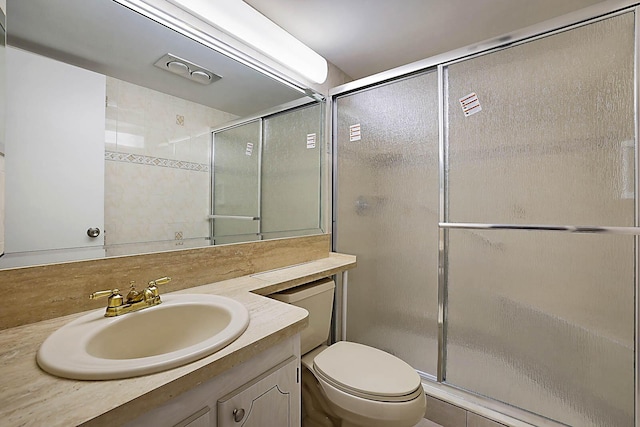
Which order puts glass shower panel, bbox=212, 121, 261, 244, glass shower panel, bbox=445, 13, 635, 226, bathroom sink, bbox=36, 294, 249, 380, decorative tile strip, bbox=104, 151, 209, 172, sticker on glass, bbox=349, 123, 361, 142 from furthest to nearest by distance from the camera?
sticker on glass, bbox=349, 123, 361, 142
glass shower panel, bbox=212, 121, 261, 244
glass shower panel, bbox=445, 13, 635, 226
decorative tile strip, bbox=104, 151, 209, 172
bathroom sink, bbox=36, 294, 249, 380

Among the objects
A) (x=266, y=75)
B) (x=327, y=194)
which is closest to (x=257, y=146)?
(x=266, y=75)

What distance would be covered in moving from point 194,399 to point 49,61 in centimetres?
106

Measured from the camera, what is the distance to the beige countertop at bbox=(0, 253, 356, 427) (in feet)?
1.45

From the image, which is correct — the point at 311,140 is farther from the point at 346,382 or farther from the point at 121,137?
the point at 346,382

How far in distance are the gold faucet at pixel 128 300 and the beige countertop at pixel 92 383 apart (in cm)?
12

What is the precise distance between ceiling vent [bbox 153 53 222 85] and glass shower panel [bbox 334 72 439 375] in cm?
90

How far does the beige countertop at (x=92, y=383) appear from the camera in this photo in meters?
0.44

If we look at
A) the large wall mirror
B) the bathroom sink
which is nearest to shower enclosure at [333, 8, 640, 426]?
the large wall mirror

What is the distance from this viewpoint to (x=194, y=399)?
0.59m

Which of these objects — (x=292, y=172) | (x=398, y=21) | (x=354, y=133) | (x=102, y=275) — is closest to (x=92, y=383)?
(x=102, y=275)

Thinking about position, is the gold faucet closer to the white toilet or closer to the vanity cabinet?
the vanity cabinet

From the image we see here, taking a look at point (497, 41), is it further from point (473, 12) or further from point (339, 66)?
point (339, 66)

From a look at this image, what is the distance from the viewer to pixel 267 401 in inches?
29.6

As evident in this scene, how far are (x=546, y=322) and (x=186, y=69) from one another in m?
1.89
